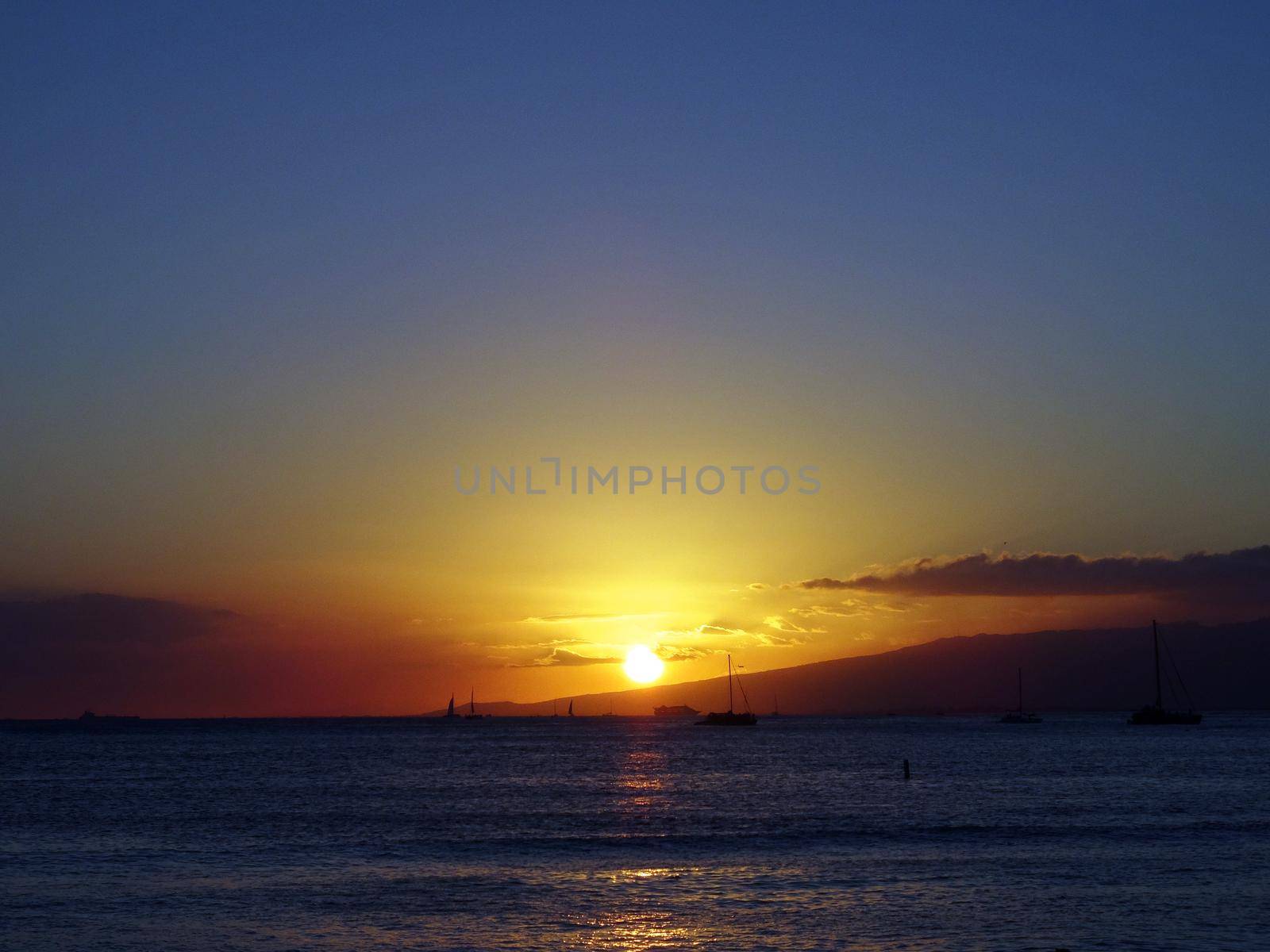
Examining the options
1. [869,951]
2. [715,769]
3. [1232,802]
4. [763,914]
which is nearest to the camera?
[869,951]

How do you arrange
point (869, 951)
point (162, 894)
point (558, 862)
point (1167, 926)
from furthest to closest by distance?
point (558, 862) → point (162, 894) → point (1167, 926) → point (869, 951)

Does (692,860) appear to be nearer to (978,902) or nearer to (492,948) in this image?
(978,902)

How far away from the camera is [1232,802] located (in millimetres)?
82000

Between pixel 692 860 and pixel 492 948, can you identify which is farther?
pixel 692 860

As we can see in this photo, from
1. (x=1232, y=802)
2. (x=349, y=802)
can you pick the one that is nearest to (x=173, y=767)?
(x=349, y=802)

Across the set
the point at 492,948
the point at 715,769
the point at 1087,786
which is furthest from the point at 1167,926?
the point at 715,769

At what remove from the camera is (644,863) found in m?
55.2

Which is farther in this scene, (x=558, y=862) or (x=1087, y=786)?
(x=1087, y=786)

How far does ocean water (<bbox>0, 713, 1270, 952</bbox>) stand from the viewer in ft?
129

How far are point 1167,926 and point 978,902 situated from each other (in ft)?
22.3

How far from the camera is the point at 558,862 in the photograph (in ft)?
184

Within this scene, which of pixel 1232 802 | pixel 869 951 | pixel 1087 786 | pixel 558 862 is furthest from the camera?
pixel 1087 786

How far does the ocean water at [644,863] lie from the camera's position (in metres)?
39.3

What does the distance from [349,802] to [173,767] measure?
61387 millimetres
